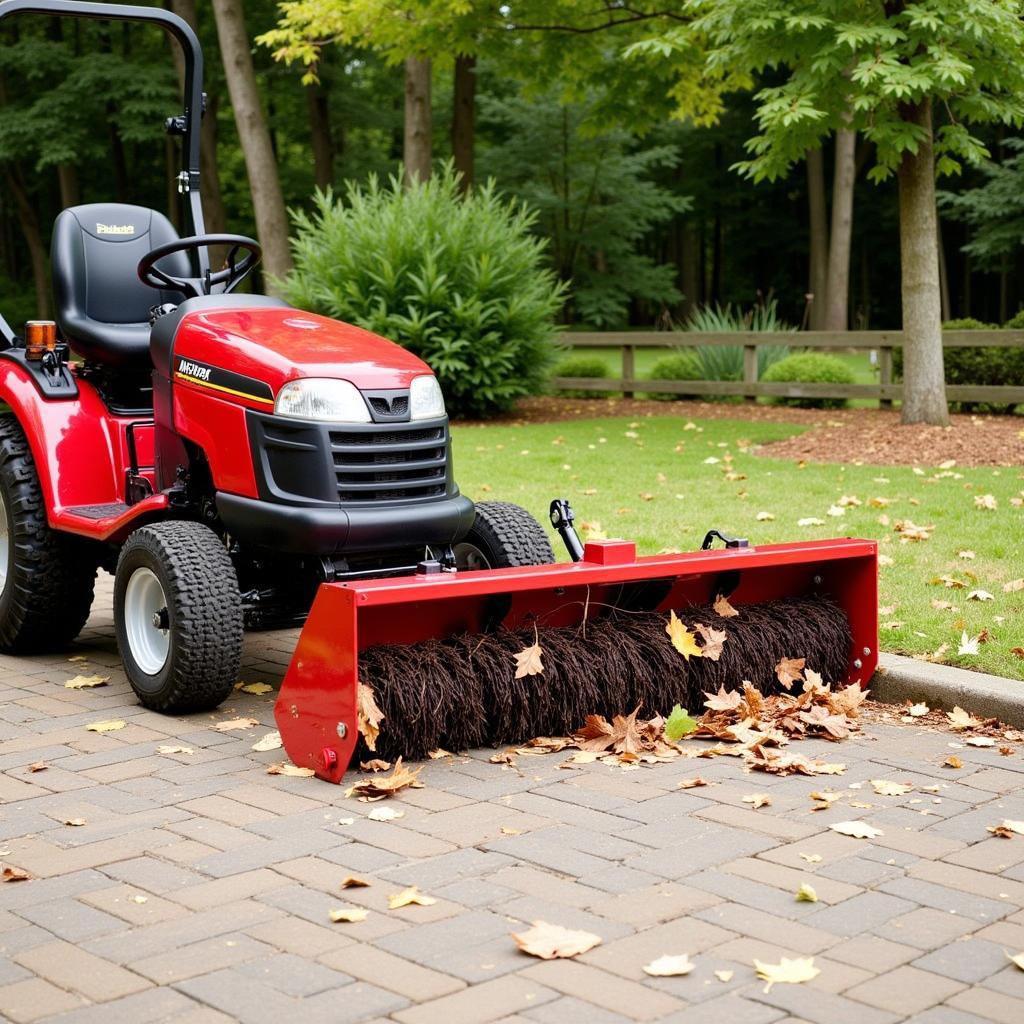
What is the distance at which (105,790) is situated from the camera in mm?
4246

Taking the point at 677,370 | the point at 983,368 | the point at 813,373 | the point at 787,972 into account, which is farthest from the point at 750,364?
the point at 787,972

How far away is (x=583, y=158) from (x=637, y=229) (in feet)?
7.96

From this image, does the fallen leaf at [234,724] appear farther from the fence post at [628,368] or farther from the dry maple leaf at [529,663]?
the fence post at [628,368]

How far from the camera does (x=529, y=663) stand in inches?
180

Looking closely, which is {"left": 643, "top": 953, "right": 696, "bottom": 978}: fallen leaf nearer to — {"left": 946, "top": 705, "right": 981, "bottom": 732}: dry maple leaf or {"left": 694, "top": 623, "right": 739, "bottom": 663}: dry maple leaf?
{"left": 694, "top": 623, "right": 739, "bottom": 663}: dry maple leaf

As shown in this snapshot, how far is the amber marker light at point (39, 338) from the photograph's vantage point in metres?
5.92

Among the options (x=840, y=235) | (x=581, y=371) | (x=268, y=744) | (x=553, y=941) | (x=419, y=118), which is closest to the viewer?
(x=553, y=941)

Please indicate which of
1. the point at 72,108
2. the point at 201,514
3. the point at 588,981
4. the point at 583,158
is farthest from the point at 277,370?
the point at 583,158

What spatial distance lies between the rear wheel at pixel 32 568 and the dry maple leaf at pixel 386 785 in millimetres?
2208

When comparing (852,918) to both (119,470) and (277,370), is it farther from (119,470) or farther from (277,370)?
(119,470)

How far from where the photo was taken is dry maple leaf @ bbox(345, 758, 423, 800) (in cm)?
415

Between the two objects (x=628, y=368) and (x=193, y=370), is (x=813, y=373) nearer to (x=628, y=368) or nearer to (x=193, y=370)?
(x=628, y=368)

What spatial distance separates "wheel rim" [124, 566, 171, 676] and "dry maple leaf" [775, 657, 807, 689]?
7.17 ft

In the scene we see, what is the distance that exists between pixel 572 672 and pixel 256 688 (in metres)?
1.42
